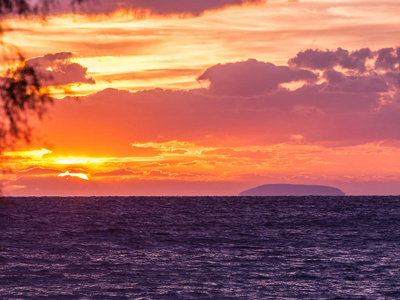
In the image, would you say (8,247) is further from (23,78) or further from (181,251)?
(23,78)

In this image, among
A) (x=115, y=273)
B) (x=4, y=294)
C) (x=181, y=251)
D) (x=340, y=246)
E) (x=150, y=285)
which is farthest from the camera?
(x=340, y=246)

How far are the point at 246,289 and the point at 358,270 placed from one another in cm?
1095

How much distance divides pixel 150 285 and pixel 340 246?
28.6 meters

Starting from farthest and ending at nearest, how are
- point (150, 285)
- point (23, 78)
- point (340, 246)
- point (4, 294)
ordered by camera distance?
point (340, 246), point (150, 285), point (4, 294), point (23, 78)

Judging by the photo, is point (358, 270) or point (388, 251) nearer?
point (358, 270)

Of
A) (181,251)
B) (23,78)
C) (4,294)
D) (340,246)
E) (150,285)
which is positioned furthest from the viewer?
(340,246)

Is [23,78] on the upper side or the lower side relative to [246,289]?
upper

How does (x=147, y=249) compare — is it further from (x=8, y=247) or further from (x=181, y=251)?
(x=8, y=247)

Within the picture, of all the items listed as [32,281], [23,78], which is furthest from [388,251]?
[23,78]

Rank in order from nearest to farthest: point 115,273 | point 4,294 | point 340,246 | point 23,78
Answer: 1. point 23,78
2. point 4,294
3. point 115,273
4. point 340,246

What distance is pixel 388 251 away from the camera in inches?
2067

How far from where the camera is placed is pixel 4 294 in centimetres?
3080

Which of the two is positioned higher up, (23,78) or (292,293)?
(23,78)

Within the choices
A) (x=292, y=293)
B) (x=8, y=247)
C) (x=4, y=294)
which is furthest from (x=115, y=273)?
(x=8, y=247)
